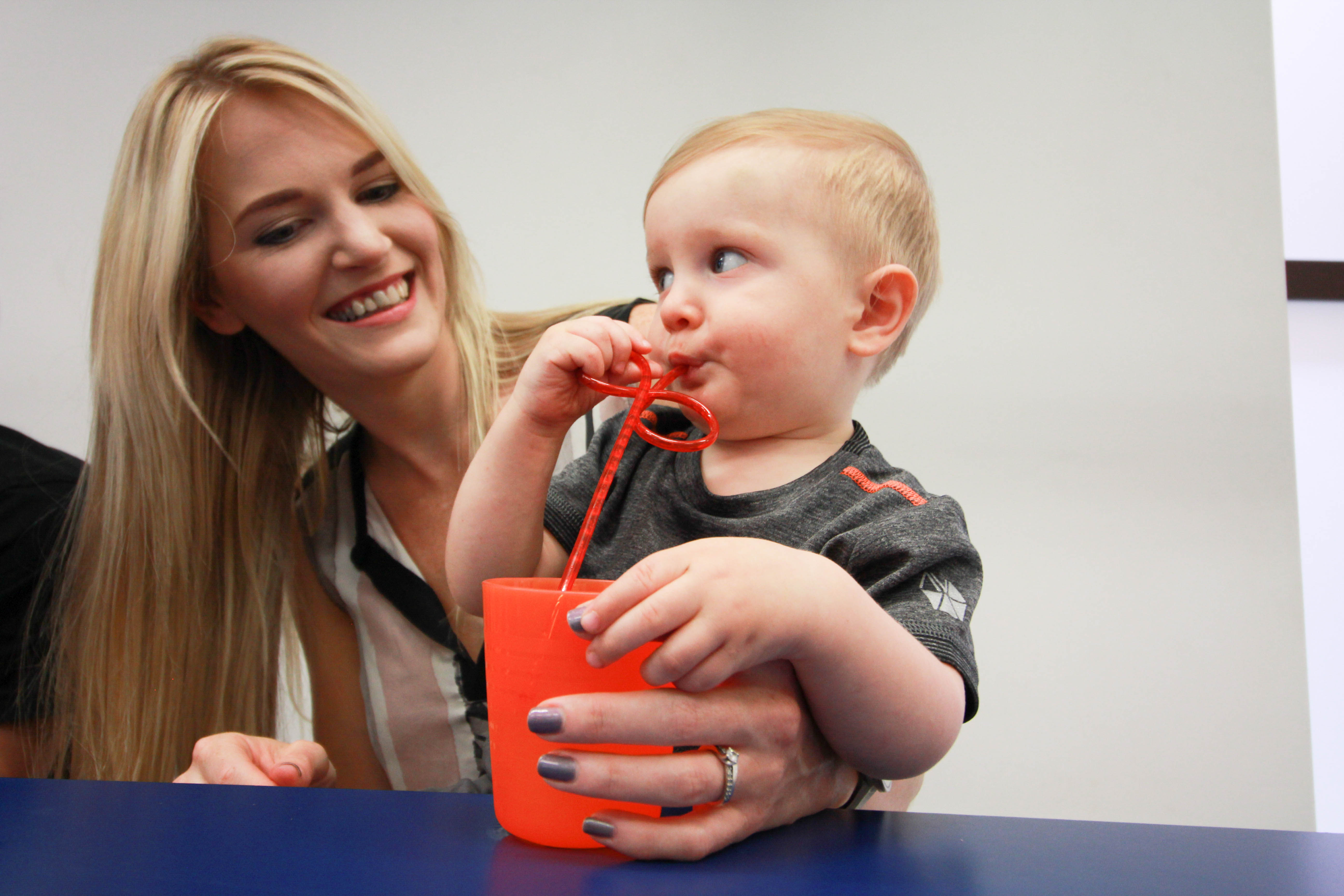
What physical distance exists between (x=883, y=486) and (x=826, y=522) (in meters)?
0.05

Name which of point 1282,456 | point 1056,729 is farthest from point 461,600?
point 1282,456

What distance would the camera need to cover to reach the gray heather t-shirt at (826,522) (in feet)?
1.76

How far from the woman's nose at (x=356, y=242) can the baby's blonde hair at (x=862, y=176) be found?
405 mm

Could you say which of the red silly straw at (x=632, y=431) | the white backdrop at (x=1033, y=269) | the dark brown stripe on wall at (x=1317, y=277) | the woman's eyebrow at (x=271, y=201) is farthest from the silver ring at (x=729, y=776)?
the dark brown stripe on wall at (x=1317, y=277)

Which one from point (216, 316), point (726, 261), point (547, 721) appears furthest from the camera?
point (216, 316)

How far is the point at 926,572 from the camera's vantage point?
0.54 meters

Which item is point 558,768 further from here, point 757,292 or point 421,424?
point 421,424

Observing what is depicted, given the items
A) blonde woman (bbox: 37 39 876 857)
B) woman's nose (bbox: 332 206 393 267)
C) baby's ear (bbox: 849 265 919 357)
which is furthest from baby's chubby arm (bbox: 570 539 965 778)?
woman's nose (bbox: 332 206 393 267)

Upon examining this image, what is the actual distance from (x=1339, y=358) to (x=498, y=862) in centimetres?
204

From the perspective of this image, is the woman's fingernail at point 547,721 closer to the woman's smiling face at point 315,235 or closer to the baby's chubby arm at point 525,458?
the baby's chubby arm at point 525,458

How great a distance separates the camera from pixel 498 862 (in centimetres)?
38

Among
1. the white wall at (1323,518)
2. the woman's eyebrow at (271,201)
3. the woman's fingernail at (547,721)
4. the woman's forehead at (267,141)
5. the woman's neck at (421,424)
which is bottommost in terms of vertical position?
the white wall at (1323,518)

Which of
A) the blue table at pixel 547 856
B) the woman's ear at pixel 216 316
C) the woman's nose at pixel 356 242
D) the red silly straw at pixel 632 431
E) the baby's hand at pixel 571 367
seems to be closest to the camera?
the blue table at pixel 547 856

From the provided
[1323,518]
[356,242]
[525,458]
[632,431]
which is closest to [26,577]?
[356,242]
